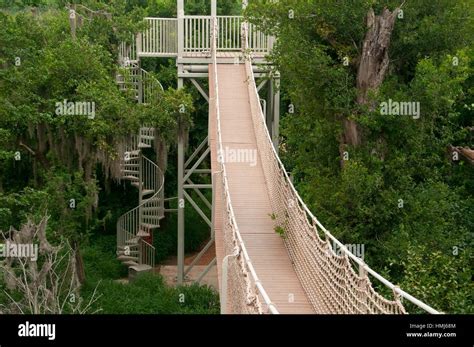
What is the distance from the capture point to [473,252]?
1237 centimetres

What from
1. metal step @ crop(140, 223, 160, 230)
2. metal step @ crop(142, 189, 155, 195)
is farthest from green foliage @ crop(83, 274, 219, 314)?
metal step @ crop(142, 189, 155, 195)

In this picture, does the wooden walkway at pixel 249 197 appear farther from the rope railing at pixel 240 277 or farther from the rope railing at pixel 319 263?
the rope railing at pixel 240 277

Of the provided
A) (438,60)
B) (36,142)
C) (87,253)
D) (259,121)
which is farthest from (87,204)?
(438,60)

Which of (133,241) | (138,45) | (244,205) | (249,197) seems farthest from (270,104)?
(244,205)

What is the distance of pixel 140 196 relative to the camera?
18.9 meters

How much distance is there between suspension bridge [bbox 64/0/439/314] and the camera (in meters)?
8.29

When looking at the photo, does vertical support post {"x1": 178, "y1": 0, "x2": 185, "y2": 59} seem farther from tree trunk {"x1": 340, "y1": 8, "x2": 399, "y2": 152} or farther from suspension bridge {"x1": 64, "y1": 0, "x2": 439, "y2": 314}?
tree trunk {"x1": 340, "y1": 8, "x2": 399, "y2": 152}

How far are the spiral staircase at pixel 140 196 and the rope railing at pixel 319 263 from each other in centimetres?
493

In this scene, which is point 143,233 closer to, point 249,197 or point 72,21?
point 72,21

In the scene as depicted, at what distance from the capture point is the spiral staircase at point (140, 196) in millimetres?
17953

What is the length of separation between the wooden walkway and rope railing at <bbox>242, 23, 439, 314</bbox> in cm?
13

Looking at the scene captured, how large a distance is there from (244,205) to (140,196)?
267 inches

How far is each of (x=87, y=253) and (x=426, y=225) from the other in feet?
28.4

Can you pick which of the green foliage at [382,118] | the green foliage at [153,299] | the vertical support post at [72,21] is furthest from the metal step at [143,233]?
the green foliage at [382,118]
